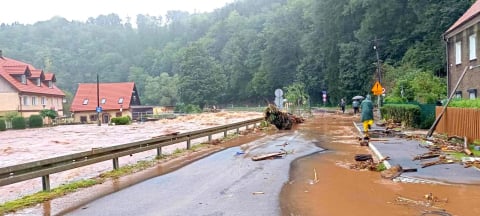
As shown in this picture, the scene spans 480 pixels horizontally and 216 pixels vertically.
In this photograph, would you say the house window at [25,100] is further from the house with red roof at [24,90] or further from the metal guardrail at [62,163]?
the metal guardrail at [62,163]

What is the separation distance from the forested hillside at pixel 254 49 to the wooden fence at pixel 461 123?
17362 mm

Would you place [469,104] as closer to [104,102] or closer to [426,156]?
[426,156]

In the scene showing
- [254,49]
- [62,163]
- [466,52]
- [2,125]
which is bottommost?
[2,125]

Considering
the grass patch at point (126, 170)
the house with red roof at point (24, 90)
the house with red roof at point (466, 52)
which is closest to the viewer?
the grass patch at point (126, 170)

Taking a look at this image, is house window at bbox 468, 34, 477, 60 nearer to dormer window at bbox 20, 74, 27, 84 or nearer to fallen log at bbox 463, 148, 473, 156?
fallen log at bbox 463, 148, 473, 156

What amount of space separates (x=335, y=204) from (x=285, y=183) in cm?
221

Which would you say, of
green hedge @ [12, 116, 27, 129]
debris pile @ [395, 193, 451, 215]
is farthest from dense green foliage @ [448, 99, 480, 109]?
green hedge @ [12, 116, 27, 129]

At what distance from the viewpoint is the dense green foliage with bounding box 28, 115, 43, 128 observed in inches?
2138

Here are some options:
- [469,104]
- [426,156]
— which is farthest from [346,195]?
[469,104]

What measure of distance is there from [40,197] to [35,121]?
Answer: 5017 cm

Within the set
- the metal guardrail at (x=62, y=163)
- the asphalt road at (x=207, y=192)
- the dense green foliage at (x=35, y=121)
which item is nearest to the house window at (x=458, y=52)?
the asphalt road at (x=207, y=192)

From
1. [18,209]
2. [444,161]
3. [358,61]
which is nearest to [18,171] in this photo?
[18,209]

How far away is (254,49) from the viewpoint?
115 m

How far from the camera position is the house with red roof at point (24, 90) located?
57.4 meters
